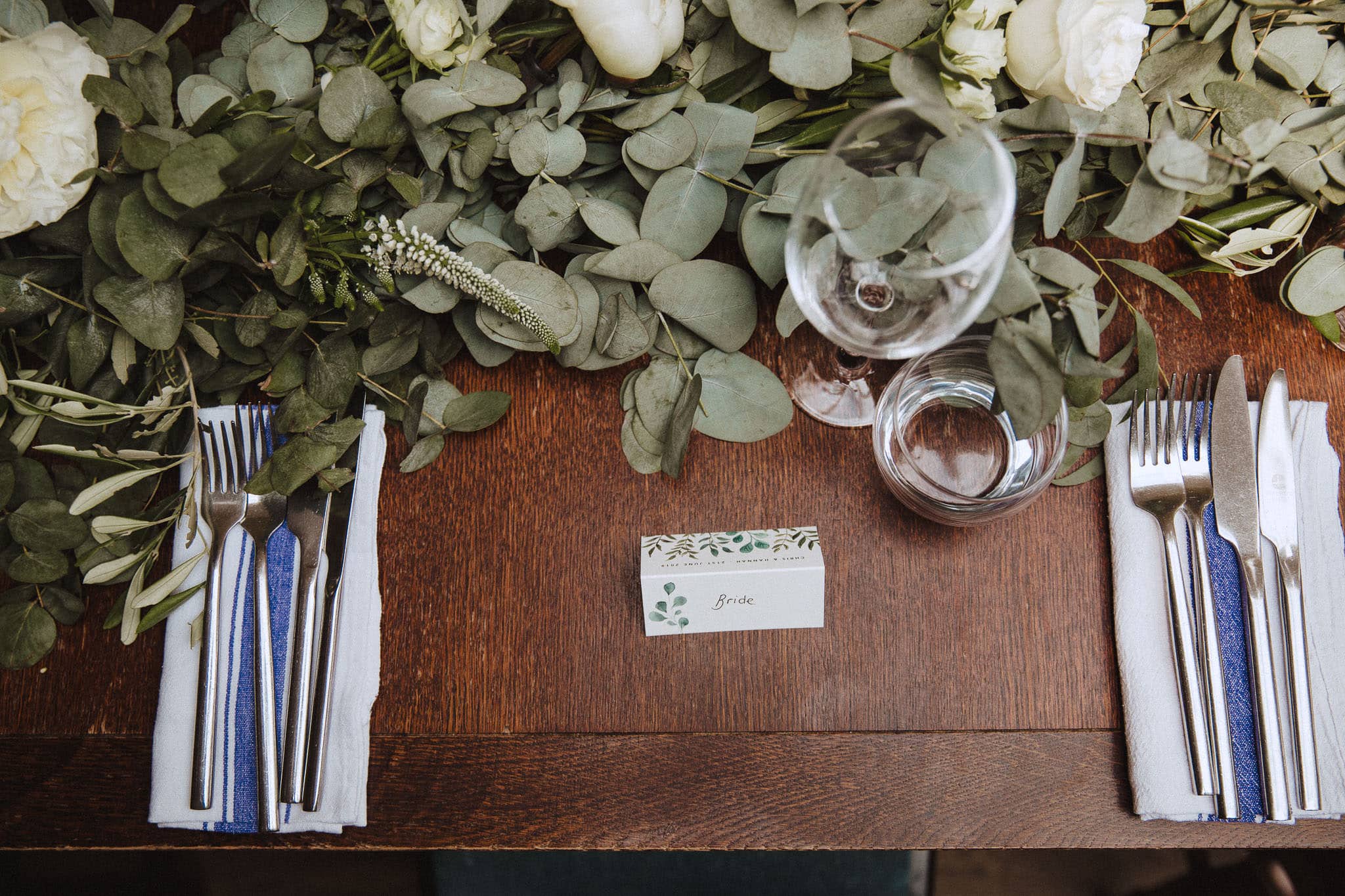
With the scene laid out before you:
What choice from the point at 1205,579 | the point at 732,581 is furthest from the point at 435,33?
the point at 1205,579

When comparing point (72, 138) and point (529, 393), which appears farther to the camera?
point (529, 393)

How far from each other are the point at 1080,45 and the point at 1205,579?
387 mm

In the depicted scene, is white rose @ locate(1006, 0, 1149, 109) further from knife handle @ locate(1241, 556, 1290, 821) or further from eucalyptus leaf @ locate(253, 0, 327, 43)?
eucalyptus leaf @ locate(253, 0, 327, 43)

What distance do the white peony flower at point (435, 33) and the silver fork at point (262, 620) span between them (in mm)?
304

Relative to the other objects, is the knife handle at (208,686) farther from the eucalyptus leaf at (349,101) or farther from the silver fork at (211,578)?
the eucalyptus leaf at (349,101)

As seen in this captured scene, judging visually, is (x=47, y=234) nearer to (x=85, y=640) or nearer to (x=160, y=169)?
(x=160, y=169)

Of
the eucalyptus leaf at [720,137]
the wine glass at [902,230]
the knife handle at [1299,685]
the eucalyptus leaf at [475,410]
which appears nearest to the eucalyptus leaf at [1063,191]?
the wine glass at [902,230]

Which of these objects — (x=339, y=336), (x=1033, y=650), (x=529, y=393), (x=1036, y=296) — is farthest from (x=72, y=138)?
(x=1033, y=650)

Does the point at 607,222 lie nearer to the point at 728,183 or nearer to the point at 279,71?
the point at 728,183

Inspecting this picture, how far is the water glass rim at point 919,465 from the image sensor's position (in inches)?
21.6

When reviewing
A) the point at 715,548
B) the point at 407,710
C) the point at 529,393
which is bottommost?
the point at 407,710

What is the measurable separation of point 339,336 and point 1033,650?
0.57 m

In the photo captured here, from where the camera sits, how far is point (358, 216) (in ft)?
1.89

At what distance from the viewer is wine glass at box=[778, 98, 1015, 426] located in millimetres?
430
